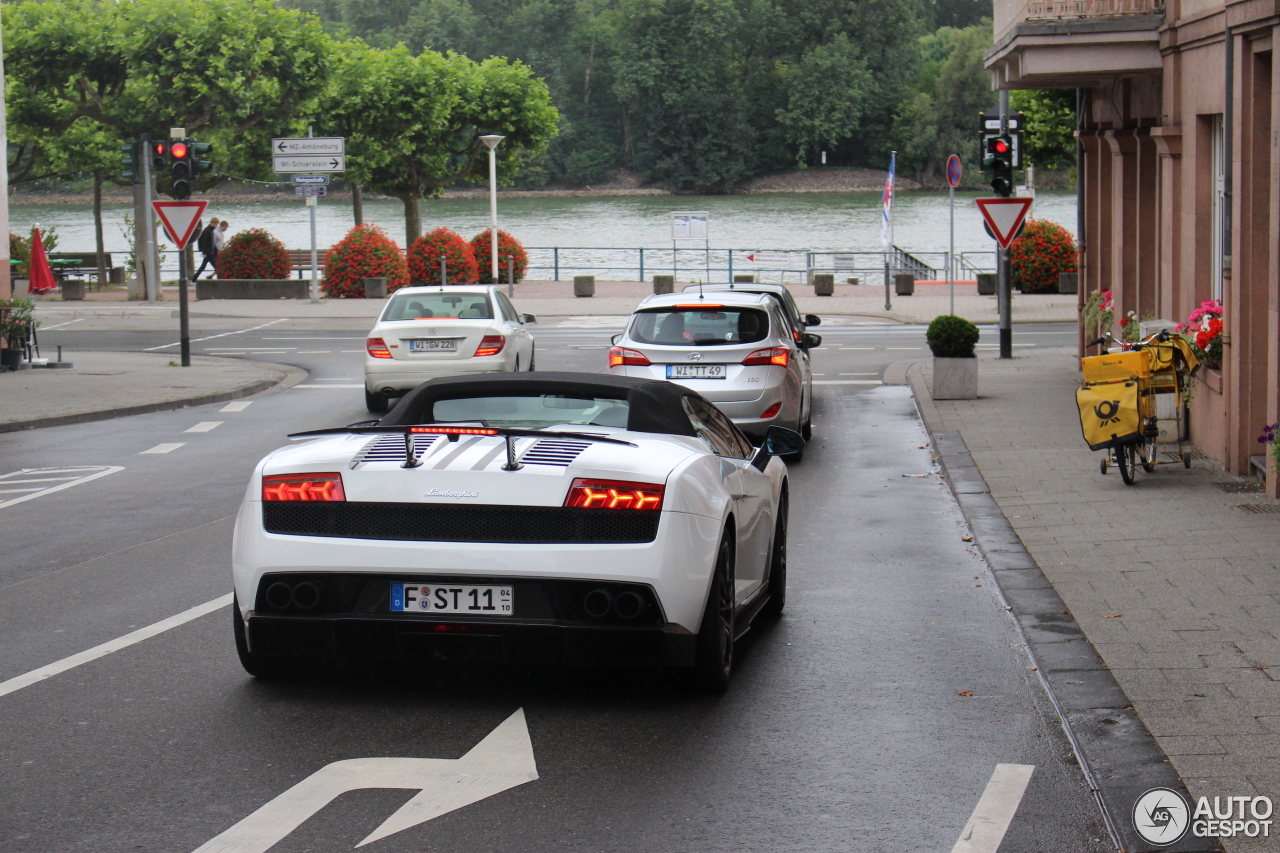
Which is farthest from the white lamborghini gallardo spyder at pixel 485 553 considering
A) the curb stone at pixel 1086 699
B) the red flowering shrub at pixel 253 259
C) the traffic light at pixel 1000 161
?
the red flowering shrub at pixel 253 259

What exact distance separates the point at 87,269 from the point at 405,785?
48528 millimetres

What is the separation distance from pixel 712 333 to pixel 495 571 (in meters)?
8.99

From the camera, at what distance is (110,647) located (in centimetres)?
718

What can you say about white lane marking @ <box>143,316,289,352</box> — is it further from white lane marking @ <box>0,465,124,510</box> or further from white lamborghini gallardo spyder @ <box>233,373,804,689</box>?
white lamborghini gallardo spyder @ <box>233,373,804,689</box>

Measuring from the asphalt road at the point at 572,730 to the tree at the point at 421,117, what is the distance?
155 ft

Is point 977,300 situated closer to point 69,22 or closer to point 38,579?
point 69,22

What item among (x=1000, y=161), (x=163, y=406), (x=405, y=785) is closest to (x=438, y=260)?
(x=1000, y=161)

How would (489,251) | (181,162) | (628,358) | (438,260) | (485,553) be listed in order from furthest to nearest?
(489,251) < (438,260) < (181,162) < (628,358) < (485,553)

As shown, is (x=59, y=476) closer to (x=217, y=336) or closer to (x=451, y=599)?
(x=451, y=599)

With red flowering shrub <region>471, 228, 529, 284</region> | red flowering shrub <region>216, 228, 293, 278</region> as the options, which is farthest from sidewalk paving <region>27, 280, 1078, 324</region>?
red flowering shrub <region>216, 228, 293, 278</region>

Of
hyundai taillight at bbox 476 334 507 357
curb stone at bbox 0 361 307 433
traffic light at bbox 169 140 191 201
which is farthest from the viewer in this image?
traffic light at bbox 169 140 191 201

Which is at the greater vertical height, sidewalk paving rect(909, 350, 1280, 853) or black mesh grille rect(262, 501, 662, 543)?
black mesh grille rect(262, 501, 662, 543)

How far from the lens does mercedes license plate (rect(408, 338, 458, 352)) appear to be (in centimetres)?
1856

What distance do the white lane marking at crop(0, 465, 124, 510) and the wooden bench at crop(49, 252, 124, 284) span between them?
34.6 metres
